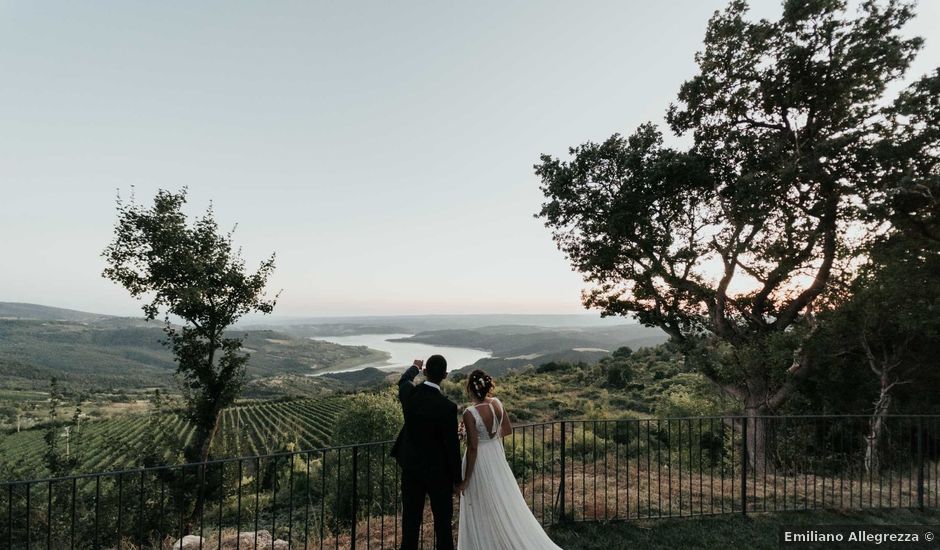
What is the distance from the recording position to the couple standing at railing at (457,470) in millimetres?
4008

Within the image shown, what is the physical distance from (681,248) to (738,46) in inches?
232

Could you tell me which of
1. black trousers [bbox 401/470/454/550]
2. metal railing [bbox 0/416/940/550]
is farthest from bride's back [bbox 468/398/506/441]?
metal railing [bbox 0/416/940/550]

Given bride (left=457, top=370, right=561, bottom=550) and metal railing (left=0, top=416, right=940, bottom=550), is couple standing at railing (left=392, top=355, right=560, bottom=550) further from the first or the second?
metal railing (left=0, top=416, right=940, bottom=550)

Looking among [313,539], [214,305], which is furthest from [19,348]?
[313,539]

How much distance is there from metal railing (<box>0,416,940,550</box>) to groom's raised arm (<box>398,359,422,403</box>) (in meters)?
1.05

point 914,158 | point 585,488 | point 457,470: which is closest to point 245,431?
point 585,488

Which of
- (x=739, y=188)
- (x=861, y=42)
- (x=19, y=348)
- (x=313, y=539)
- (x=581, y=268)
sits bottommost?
(x=19, y=348)

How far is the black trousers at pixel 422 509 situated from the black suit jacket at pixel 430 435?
0.23 ft

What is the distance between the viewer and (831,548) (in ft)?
17.6

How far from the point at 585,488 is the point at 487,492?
4.66 meters

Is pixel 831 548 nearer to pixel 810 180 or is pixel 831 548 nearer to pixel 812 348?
pixel 812 348

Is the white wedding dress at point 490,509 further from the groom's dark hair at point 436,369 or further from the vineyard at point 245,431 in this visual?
the vineyard at point 245,431

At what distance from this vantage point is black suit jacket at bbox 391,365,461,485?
3.96 meters

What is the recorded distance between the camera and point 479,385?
4.39 m
